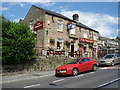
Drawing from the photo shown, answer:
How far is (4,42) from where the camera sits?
40.2 feet

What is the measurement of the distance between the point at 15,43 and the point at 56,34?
376 inches

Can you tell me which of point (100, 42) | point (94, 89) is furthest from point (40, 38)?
point (100, 42)

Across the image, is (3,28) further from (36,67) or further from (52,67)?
(52,67)

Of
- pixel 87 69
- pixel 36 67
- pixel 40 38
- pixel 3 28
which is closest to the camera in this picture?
pixel 87 69

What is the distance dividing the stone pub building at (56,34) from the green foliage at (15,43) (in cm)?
400

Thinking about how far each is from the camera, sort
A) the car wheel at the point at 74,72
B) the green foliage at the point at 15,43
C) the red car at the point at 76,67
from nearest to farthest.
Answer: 1. the red car at the point at 76,67
2. the car wheel at the point at 74,72
3. the green foliage at the point at 15,43

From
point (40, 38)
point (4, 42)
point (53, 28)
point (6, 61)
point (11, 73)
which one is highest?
point (53, 28)

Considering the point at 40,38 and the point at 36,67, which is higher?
the point at 40,38

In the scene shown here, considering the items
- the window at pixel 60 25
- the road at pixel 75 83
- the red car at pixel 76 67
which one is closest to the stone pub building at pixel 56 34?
the window at pixel 60 25

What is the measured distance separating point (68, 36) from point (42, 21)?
5.50m

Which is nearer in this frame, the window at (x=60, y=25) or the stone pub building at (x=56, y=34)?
the stone pub building at (x=56, y=34)

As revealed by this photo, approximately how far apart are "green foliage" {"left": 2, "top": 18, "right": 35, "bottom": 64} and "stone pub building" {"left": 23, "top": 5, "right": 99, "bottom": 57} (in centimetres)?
400

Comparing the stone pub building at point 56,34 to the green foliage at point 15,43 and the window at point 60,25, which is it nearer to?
the window at point 60,25

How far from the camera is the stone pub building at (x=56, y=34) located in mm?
19500
